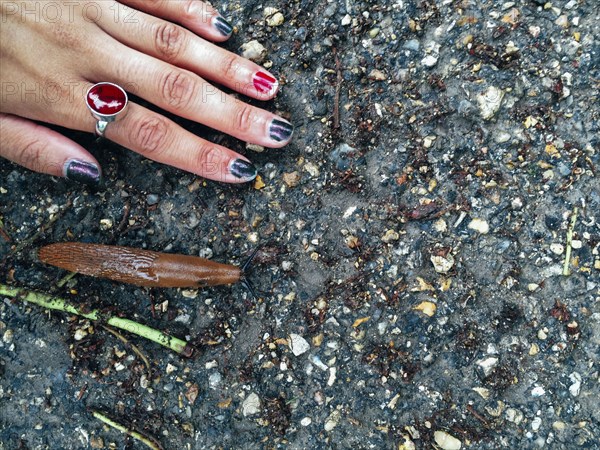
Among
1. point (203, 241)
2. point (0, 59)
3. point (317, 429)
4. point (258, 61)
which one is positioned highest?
point (258, 61)

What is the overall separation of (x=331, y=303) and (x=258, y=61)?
1479 mm

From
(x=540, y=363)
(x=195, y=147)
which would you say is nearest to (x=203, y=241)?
(x=195, y=147)

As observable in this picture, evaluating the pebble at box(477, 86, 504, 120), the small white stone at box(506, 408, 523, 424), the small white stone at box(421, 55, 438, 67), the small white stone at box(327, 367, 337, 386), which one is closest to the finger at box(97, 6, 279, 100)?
the small white stone at box(421, 55, 438, 67)

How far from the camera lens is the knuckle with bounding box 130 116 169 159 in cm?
269

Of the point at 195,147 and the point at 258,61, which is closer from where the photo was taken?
the point at 195,147

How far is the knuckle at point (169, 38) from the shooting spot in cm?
275

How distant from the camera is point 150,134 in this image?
2.69 m

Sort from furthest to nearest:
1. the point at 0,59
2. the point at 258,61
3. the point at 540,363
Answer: the point at 258,61, the point at 0,59, the point at 540,363

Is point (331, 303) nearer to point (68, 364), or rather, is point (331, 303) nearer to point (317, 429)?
point (317, 429)

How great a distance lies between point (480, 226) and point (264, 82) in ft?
4.71

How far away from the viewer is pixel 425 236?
8.62 feet

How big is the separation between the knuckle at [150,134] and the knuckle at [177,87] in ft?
0.46

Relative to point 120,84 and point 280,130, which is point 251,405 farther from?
point 120,84

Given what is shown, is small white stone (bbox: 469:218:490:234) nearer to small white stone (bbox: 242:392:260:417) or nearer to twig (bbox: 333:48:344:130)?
twig (bbox: 333:48:344:130)
